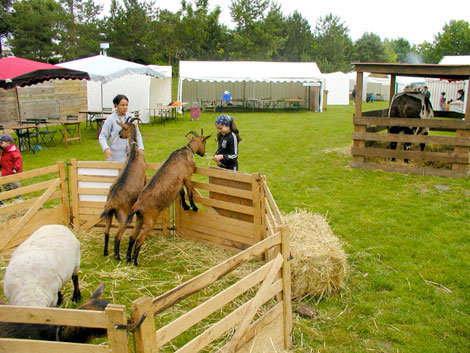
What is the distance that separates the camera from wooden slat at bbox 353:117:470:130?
9.12m

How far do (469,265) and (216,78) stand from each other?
21.8m

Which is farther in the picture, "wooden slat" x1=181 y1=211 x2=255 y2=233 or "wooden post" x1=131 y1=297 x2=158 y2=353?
"wooden slat" x1=181 y1=211 x2=255 y2=233

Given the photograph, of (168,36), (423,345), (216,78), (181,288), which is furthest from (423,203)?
(168,36)

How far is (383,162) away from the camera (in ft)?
34.8

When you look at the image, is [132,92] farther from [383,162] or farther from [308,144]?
[383,162]

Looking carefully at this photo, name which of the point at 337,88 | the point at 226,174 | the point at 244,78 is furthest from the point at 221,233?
the point at 337,88

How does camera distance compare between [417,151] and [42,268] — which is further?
[417,151]

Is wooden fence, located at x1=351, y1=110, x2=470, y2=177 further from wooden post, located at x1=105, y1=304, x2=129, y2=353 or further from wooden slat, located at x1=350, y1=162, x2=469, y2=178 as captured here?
wooden post, located at x1=105, y1=304, x2=129, y2=353

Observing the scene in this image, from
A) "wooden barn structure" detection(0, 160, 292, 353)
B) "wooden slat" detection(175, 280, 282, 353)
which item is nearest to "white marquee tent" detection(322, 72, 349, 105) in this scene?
"wooden barn structure" detection(0, 160, 292, 353)

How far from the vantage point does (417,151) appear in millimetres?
9891

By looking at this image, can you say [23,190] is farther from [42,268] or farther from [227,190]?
[227,190]

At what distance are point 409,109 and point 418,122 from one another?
786 millimetres

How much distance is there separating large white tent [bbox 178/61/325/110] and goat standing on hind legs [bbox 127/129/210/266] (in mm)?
19568

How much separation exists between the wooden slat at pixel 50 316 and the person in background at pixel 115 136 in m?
4.25
